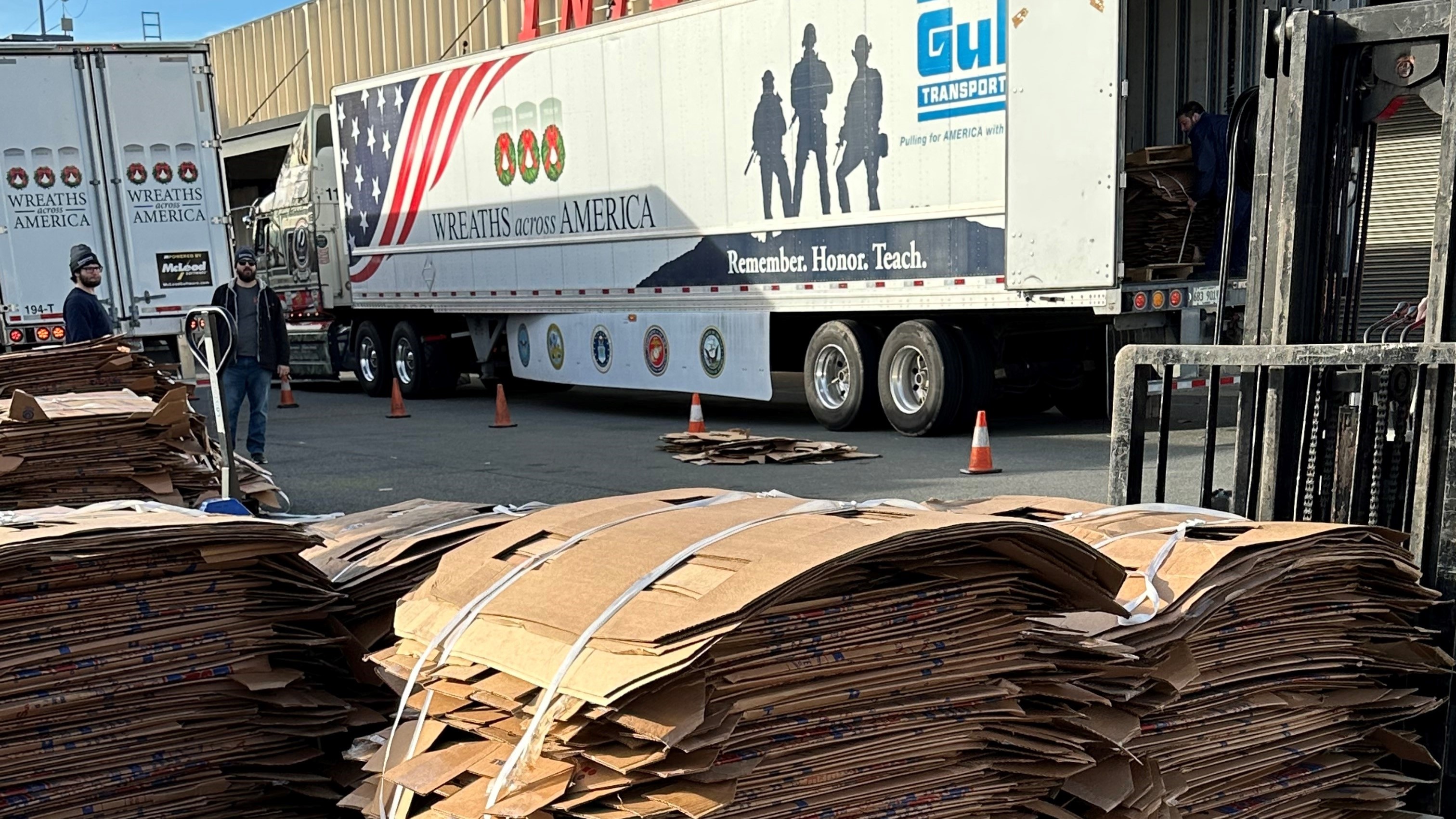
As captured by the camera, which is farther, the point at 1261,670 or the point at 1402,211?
the point at 1402,211

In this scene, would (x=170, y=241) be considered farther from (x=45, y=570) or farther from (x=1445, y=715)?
(x=1445, y=715)

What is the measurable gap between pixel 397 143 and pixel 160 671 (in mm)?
17769

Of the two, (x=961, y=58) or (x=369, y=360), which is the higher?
(x=961, y=58)

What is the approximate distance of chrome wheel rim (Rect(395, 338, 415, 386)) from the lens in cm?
2109

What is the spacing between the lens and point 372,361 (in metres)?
22.2

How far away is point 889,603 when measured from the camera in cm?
324

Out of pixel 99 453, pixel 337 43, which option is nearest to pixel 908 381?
pixel 99 453

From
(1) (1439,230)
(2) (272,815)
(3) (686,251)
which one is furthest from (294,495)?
(1) (1439,230)

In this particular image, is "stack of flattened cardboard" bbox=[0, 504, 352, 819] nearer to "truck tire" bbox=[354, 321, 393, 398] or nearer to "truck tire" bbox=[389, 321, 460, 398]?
"truck tire" bbox=[389, 321, 460, 398]

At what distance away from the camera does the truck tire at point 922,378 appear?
13.4 meters

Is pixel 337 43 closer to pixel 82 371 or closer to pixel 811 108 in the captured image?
pixel 811 108

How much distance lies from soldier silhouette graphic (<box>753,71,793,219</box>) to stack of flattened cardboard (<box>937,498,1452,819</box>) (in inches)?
414

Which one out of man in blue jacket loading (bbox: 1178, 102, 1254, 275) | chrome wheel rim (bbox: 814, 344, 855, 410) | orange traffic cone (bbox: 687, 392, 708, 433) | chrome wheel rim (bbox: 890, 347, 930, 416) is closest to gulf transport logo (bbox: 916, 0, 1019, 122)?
man in blue jacket loading (bbox: 1178, 102, 1254, 275)

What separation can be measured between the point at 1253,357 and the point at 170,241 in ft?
39.6
